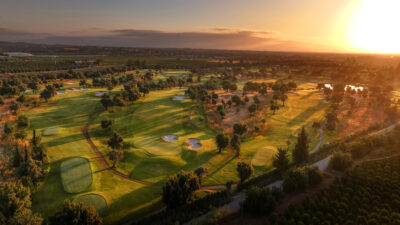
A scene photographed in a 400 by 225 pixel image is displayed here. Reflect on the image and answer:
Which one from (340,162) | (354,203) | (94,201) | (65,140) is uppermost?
(340,162)

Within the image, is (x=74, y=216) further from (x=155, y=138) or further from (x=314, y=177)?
(x=314, y=177)

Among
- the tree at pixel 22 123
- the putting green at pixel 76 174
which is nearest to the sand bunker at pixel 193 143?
the putting green at pixel 76 174

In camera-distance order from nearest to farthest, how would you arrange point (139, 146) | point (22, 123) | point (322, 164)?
point (322, 164), point (139, 146), point (22, 123)

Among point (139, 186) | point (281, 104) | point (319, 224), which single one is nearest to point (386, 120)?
point (281, 104)

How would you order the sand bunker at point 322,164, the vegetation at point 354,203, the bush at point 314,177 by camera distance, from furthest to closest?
the sand bunker at point 322,164 → the bush at point 314,177 → the vegetation at point 354,203

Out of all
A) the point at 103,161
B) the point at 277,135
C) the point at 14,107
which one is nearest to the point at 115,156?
the point at 103,161

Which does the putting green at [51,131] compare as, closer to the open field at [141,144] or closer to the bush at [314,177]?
the open field at [141,144]

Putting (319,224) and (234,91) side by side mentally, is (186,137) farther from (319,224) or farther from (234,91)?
(234,91)
